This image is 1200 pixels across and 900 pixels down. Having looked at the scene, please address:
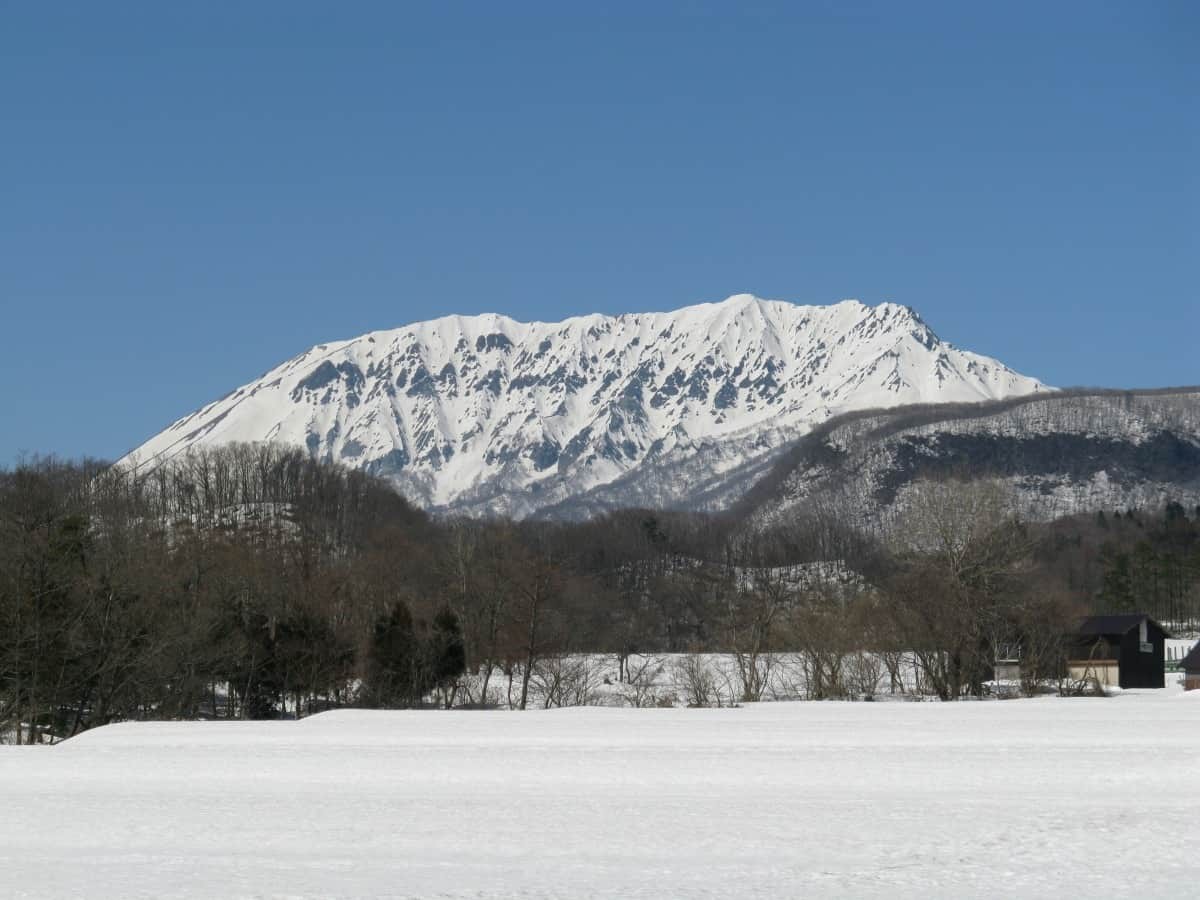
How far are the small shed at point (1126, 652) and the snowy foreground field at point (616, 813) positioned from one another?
48.7 metres

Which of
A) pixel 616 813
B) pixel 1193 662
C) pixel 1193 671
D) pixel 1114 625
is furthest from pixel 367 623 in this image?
pixel 616 813

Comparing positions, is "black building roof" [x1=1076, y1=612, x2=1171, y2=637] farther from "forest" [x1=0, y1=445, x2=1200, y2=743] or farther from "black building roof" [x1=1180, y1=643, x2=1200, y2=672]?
"forest" [x1=0, y1=445, x2=1200, y2=743]

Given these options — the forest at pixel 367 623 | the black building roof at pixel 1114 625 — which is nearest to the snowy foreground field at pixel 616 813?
the forest at pixel 367 623

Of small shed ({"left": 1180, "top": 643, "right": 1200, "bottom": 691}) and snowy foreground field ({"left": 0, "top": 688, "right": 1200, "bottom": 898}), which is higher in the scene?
snowy foreground field ({"left": 0, "top": 688, "right": 1200, "bottom": 898})

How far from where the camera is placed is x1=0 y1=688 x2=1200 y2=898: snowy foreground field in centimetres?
1747

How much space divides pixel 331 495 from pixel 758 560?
55.8 m

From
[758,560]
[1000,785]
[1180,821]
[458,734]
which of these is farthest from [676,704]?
[758,560]

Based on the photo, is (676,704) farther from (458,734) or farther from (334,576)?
(334,576)

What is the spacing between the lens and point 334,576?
284 ft

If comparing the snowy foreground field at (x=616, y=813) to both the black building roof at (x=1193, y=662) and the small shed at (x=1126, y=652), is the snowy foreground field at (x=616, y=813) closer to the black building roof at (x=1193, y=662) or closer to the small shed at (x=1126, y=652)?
the black building roof at (x=1193, y=662)

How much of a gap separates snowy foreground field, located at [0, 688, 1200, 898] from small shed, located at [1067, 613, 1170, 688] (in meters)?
48.7

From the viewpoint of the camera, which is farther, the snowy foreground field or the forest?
the forest

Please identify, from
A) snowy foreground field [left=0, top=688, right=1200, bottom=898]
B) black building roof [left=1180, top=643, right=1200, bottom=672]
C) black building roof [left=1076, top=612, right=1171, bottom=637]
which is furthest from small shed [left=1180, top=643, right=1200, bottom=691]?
snowy foreground field [left=0, top=688, right=1200, bottom=898]

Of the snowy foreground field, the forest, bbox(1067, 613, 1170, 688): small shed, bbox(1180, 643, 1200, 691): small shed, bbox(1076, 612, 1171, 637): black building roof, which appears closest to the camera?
the snowy foreground field
